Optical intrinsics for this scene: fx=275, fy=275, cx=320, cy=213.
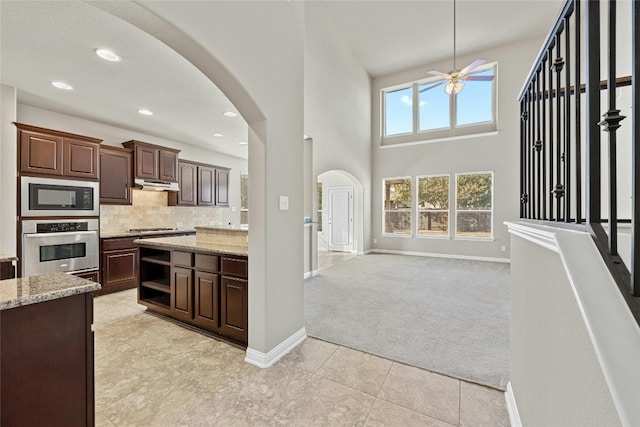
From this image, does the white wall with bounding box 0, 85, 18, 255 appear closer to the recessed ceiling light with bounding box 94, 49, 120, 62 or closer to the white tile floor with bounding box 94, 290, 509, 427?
the recessed ceiling light with bounding box 94, 49, 120, 62

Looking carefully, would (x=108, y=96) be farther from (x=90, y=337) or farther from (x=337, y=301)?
(x=337, y=301)

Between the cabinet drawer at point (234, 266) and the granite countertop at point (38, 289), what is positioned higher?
the granite countertop at point (38, 289)

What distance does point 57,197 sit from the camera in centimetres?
379

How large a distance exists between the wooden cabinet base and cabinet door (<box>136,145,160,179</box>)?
4323 millimetres

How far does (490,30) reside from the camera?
621cm

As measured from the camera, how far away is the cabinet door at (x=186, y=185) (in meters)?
5.77

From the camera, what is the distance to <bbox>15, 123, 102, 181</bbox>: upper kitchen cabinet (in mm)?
3527

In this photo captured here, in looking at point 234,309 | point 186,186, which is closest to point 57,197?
point 186,186

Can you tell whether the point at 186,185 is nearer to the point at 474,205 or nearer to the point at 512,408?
the point at 512,408

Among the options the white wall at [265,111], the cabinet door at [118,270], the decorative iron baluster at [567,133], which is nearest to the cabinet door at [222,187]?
the cabinet door at [118,270]

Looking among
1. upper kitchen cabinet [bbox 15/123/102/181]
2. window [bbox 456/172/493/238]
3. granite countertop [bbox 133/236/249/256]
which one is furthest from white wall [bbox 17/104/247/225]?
window [bbox 456/172/493/238]

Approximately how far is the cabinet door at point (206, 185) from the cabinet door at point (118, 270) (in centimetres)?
197

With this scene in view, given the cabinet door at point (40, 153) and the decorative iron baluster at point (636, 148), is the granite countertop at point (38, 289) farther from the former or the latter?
the cabinet door at point (40, 153)

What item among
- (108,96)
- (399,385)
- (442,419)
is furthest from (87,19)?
(442,419)
